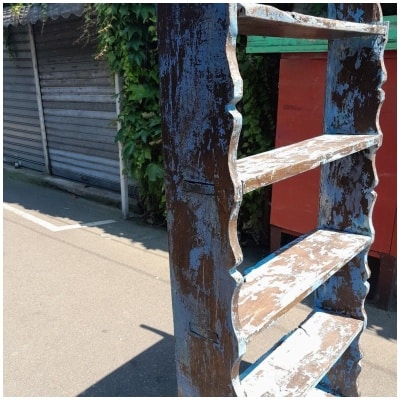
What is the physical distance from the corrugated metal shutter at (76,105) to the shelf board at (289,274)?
4255 millimetres

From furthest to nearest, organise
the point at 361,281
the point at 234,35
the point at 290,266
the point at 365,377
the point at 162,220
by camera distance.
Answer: the point at 162,220
the point at 365,377
the point at 361,281
the point at 290,266
the point at 234,35

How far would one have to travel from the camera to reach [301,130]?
322 centimetres

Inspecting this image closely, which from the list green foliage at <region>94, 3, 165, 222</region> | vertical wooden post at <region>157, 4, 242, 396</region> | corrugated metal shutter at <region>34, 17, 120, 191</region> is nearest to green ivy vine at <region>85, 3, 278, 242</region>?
green foliage at <region>94, 3, 165, 222</region>

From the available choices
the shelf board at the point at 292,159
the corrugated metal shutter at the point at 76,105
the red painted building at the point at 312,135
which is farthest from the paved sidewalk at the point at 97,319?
the shelf board at the point at 292,159

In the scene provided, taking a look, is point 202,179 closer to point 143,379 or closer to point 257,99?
point 143,379

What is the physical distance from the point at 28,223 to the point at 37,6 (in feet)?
8.66

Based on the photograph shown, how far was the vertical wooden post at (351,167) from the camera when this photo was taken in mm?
1723

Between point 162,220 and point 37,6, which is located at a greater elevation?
point 37,6

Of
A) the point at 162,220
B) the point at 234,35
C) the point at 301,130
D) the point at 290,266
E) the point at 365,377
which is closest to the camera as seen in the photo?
the point at 234,35

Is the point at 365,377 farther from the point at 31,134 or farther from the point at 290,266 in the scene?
the point at 31,134

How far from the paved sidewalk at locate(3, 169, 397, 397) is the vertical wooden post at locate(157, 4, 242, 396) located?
1406 millimetres

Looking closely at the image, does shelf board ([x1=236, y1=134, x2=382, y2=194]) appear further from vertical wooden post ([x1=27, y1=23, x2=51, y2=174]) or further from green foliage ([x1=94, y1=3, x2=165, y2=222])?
vertical wooden post ([x1=27, y1=23, x2=51, y2=174])

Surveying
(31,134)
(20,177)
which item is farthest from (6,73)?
(20,177)

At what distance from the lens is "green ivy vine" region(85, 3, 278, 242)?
12.3 ft
